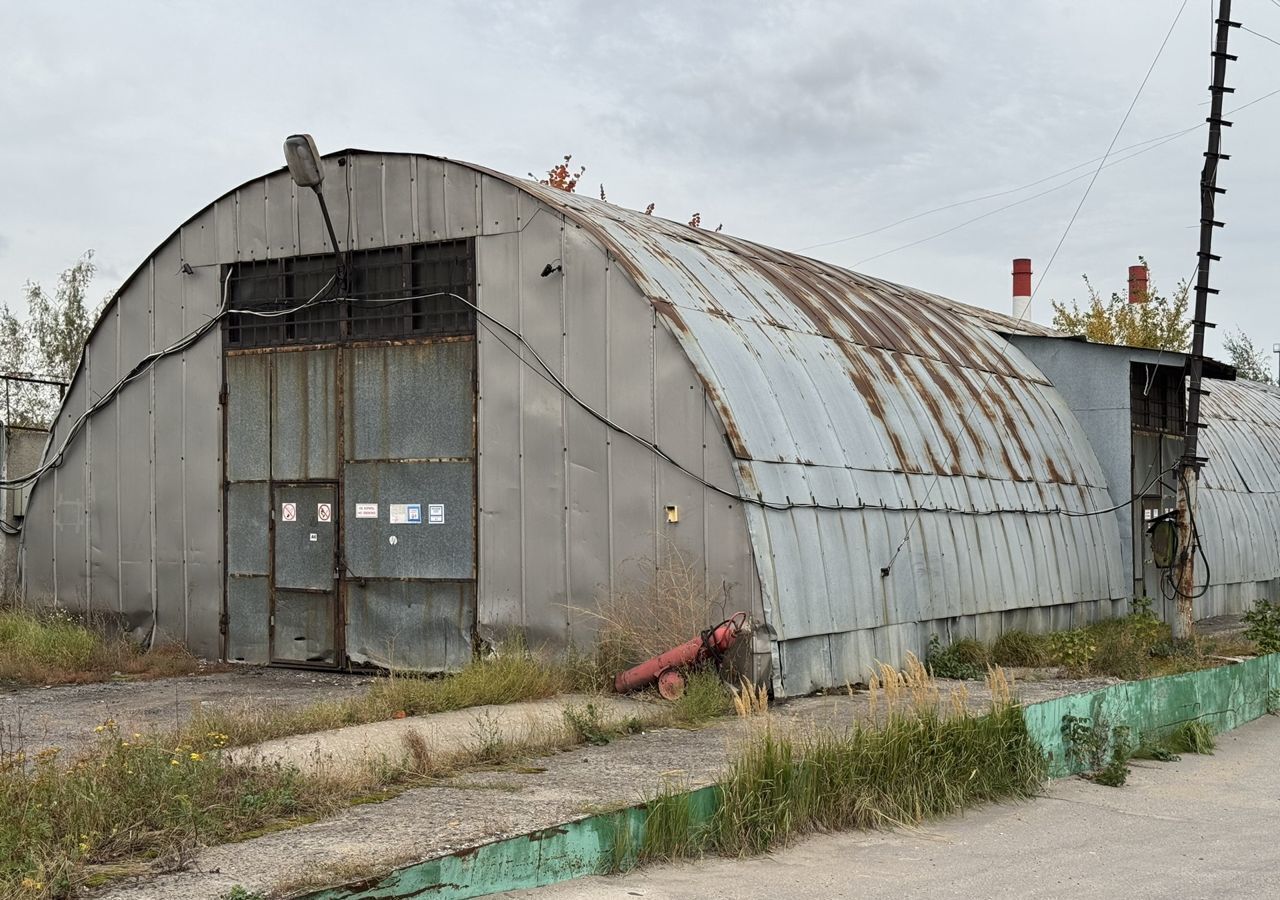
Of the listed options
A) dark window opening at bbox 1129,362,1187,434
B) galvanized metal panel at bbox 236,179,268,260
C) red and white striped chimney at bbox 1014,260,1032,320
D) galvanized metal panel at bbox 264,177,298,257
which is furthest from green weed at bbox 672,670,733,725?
red and white striped chimney at bbox 1014,260,1032,320

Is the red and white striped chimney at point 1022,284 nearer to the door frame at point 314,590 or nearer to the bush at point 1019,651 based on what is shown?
the bush at point 1019,651

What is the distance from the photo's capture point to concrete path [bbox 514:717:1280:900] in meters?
7.50

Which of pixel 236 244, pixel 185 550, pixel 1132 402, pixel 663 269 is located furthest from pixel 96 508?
pixel 1132 402

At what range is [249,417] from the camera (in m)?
16.5

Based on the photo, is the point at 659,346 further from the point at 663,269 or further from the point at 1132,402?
the point at 1132,402

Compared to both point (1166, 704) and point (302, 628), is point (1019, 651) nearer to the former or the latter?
point (1166, 704)

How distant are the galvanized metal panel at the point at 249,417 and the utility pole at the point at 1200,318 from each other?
11.2m

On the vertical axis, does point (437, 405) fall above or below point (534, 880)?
above

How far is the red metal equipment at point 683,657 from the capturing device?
41.2 feet

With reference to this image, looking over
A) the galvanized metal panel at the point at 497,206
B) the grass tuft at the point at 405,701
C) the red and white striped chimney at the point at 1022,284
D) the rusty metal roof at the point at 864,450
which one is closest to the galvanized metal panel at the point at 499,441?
the galvanized metal panel at the point at 497,206

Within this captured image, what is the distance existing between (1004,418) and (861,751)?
11.2m

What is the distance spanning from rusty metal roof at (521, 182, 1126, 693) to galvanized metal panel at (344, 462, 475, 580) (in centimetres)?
309

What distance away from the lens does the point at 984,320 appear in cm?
2542

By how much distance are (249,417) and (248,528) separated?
129 cm
